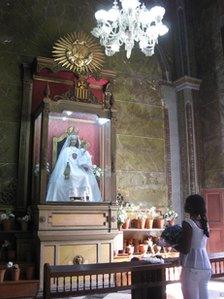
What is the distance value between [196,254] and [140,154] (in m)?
6.62

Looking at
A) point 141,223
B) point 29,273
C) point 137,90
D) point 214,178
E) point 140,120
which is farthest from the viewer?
point 137,90

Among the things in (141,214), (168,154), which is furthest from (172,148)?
(141,214)

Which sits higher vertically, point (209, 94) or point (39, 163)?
point (209, 94)

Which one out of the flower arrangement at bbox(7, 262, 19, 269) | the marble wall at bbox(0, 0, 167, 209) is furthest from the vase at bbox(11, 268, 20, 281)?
the marble wall at bbox(0, 0, 167, 209)

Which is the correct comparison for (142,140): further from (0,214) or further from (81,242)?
(0,214)

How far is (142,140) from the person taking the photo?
1031 cm

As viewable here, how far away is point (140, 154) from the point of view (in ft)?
33.4

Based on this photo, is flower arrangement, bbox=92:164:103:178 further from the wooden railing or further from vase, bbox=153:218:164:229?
the wooden railing

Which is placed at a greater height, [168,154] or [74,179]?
[168,154]

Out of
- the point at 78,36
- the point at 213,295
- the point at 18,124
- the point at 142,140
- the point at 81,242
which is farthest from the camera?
the point at 142,140

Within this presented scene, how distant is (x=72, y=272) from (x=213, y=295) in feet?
12.9

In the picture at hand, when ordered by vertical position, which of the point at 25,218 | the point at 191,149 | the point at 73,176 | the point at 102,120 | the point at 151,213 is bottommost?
the point at 25,218

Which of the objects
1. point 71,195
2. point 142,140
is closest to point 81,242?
point 71,195

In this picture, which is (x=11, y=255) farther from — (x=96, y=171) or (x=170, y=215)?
(x=170, y=215)
